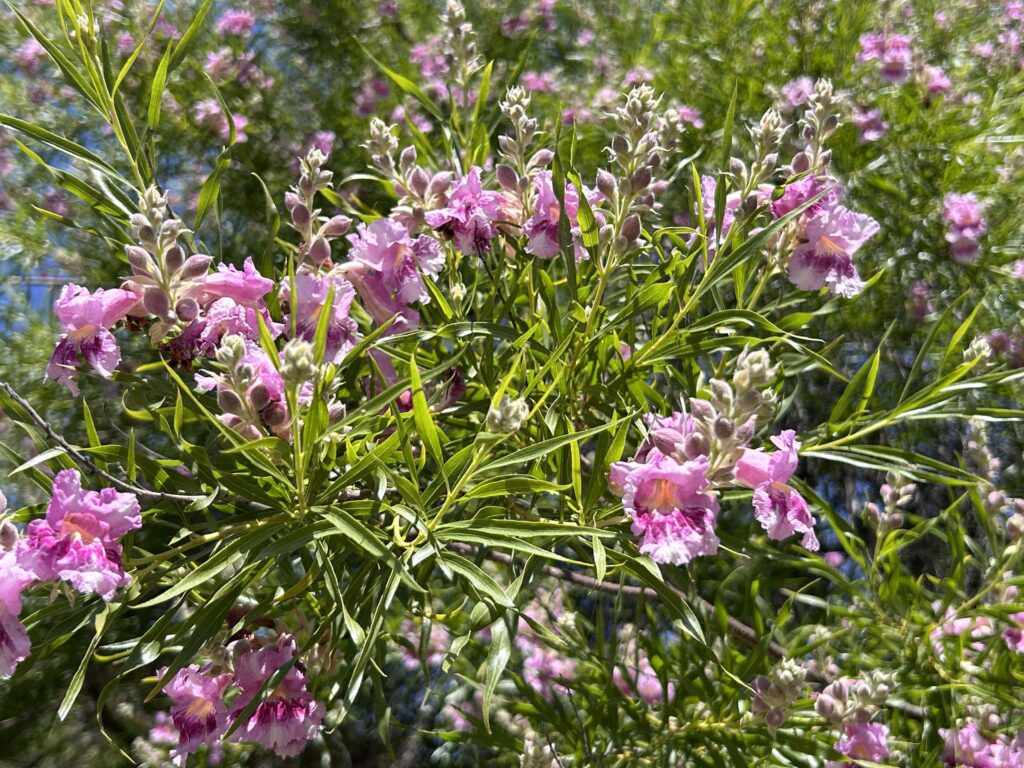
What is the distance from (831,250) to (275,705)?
36.3 inches

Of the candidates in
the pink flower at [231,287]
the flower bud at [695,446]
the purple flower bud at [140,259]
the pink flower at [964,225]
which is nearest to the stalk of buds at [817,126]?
the flower bud at [695,446]

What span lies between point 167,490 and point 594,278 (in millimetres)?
657

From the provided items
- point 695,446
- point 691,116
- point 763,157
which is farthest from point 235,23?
point 695,446

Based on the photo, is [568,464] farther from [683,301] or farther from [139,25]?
[139,25]

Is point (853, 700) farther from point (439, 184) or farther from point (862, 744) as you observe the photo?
point (439, 184)

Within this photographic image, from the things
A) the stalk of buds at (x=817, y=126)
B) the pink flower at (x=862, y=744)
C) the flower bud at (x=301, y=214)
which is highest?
the stalk of buds at (x=817, y=126)

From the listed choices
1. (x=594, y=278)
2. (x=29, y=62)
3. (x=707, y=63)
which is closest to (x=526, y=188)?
(x=594, y=278)

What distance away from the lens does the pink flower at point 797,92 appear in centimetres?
210

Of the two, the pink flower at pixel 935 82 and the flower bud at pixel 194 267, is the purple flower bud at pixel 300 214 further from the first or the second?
the pink flower at pixel 935 82

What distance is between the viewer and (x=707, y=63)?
2404 mm

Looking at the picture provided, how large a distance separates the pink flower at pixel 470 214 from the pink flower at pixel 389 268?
0.15 feet

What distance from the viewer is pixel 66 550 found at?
77 cm

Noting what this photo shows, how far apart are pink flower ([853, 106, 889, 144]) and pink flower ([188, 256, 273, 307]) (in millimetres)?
1706

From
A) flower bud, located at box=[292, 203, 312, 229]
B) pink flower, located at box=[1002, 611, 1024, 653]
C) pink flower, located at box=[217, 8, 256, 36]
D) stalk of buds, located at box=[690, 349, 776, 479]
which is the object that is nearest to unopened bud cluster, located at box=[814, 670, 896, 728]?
pink flower, located at box=[1002, 611, 1024, 653]
